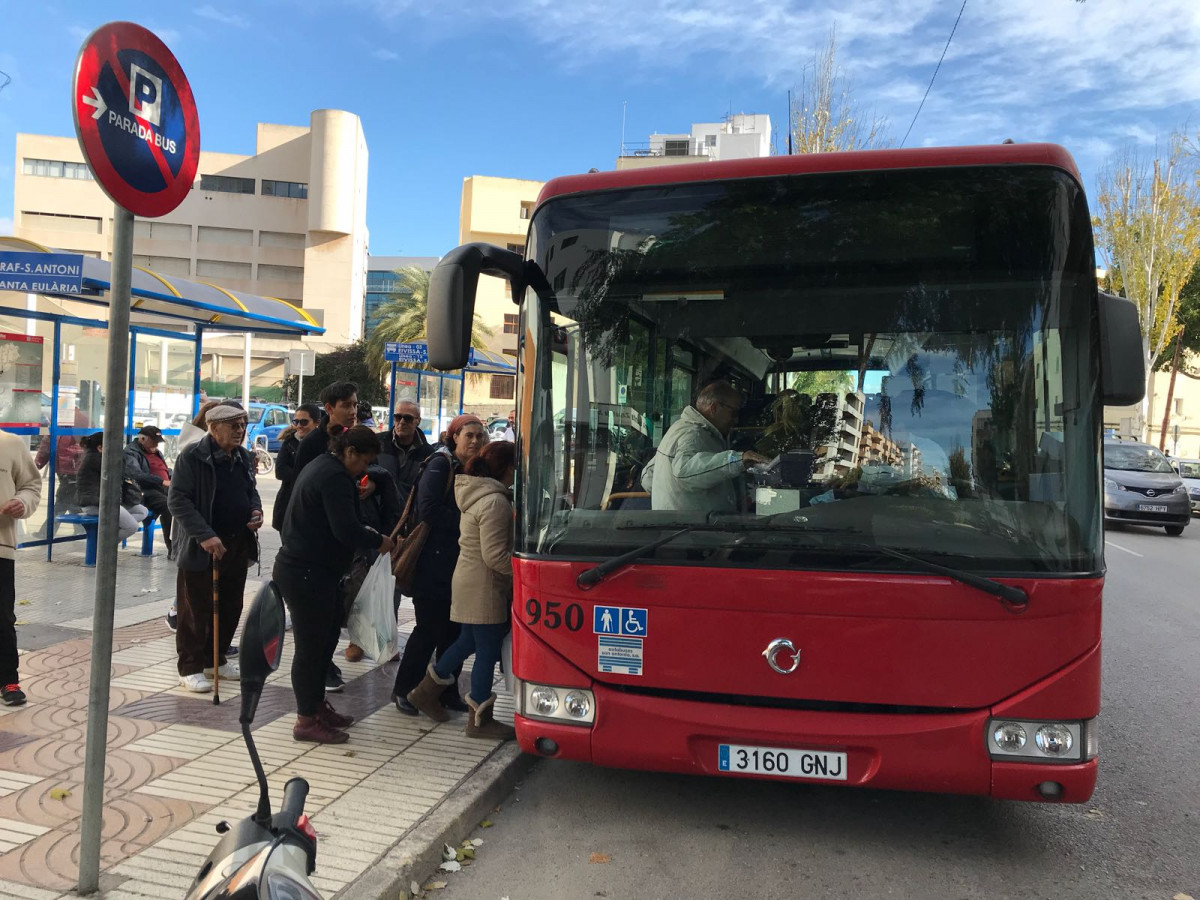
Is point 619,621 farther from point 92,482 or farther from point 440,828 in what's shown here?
point 92,482

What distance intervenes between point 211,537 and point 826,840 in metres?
3.67

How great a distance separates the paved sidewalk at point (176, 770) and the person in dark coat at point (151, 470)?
9.96 ft

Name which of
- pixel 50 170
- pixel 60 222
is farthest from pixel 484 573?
pixel 50 170

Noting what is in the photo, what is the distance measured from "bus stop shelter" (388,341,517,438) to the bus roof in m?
8.96

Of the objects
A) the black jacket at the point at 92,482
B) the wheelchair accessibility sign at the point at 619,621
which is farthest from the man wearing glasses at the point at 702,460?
the black jacket at the point at 92,482

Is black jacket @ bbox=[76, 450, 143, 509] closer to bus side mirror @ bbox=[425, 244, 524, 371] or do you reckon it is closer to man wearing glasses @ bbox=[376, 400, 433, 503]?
man wearing glasses @ bbox=[376, 400, 433, 503]

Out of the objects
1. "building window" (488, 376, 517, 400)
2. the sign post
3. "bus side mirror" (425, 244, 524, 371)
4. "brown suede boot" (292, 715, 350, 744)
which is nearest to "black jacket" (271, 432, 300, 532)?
"brown suede boot" (292, 715, 350, 744)

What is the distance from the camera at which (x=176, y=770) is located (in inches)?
176

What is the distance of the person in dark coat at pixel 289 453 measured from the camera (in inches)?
262

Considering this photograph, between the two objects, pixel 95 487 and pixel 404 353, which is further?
pixel 404 353

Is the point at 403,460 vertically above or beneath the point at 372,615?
above

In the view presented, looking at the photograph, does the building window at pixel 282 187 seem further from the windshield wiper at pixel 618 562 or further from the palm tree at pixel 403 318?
the windshield wiper at pixel 618 562

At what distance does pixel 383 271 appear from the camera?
4264 inches

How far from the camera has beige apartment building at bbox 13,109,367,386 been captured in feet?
218
